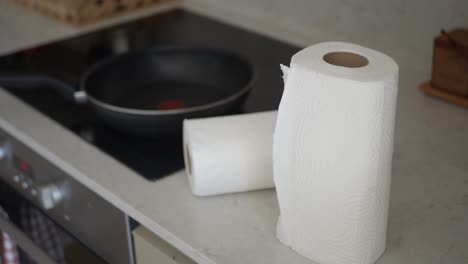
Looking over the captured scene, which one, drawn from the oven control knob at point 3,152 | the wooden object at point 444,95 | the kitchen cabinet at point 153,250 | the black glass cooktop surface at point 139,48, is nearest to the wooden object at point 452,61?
the wooden object at point 444,95

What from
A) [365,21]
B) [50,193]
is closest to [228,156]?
[50,193]

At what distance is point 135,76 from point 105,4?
1.43 ft

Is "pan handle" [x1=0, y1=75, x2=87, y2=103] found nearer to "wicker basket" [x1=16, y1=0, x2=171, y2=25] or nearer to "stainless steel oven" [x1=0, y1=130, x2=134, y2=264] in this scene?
"stainless steel oven" [x1=0, y1=130, x2=134, y2=264]

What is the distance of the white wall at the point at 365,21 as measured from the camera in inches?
49.1

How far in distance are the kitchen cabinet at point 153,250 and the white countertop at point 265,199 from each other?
0.03 metres

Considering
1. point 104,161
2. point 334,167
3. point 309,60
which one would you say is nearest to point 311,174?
point 334,167

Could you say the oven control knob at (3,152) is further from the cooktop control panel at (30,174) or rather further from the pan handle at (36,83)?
the pan handle at (36,83)

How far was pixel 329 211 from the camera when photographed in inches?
30.3

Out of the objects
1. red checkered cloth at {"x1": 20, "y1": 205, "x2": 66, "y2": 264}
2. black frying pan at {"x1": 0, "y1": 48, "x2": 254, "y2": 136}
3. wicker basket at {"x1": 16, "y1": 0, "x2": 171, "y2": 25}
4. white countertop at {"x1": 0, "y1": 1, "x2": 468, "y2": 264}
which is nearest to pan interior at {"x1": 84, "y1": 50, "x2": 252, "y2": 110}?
black frying pan at {"x1": 0, "y1": 48, "x2": 254, "y2": 136}

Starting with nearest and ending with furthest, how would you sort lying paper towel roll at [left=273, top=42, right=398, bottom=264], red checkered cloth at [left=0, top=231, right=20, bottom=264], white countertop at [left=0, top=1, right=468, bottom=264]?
lying paper towel roll at [left=273, top=42, right=398, bottom=264], white countertop at [left=0, top=1, right=468, bottom=264], red checkered cloth at [left=0, top=231, right=20, bottom=264]

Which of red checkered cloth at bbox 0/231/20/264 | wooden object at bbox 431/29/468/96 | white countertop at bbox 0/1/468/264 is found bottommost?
red checkered cloth at bbox 0/231/20/264

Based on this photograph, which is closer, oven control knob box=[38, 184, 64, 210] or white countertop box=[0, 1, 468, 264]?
white countertop box=[0, 1, 468, 264]

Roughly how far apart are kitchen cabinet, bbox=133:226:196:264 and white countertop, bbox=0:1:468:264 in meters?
0.03

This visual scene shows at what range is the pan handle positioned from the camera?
1230 millimetres
